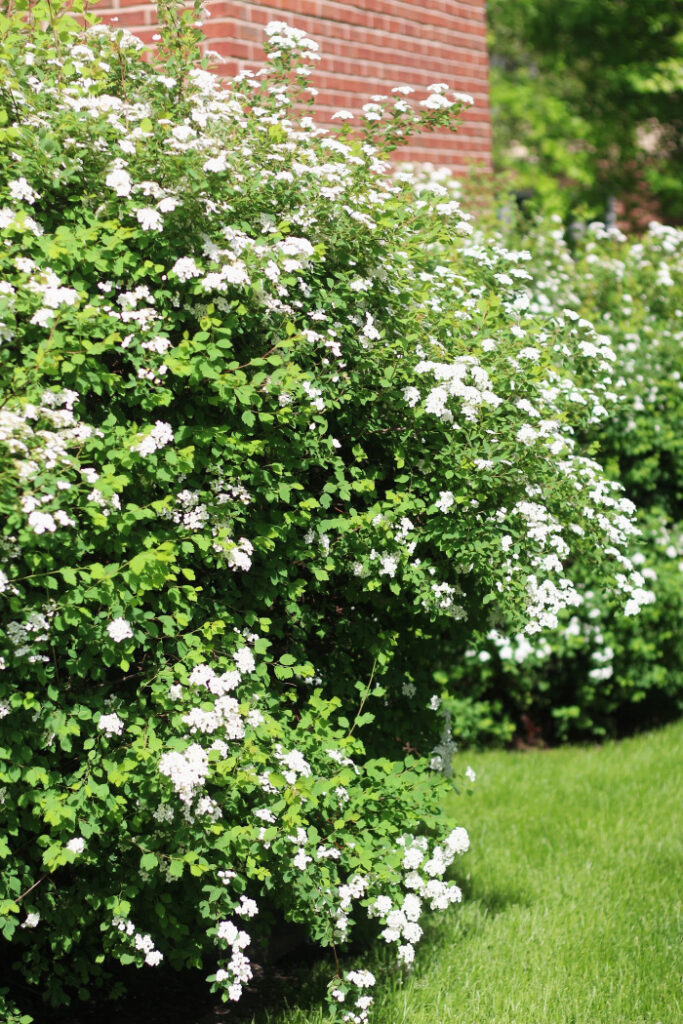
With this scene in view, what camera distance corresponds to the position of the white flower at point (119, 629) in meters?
2.73

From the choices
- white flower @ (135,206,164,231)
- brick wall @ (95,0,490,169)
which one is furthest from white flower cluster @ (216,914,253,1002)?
brick wall @ (95,0,490,169)

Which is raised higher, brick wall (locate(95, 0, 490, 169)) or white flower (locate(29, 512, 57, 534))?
brick wall (locate(95, 0, 490, 169))

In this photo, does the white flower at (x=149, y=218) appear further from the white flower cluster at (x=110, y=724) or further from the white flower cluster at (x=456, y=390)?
the white flower cluster at (x=110, y=724)

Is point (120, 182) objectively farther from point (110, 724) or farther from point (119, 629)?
point (110, 724)

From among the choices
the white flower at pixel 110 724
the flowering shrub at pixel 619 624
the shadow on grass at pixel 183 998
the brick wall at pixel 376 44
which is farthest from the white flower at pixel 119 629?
the brick wall at pixel 376 44

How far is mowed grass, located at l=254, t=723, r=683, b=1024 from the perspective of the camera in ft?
11.8

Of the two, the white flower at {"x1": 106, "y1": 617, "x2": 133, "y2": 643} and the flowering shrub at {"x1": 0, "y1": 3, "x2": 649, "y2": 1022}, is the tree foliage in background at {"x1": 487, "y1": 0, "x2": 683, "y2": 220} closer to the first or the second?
the flowering shrub at {"x1": 0, "y1": 3, "x2": 649, "y2": 1022}

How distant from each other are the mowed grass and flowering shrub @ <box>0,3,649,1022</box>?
42cm

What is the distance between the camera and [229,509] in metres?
3.14

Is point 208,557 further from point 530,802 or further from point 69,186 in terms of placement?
point 530,802

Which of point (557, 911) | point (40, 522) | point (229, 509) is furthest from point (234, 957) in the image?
point (557, 911)

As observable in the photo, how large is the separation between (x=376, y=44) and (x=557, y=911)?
4.70 m

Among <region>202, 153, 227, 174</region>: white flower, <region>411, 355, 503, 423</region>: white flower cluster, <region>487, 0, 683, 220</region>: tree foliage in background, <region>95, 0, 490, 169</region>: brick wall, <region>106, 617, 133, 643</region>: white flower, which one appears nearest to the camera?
<region>106, 617, 133, 643</region>: white flower

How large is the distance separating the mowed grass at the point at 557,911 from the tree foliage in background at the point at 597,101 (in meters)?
11.0
